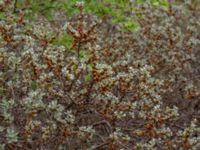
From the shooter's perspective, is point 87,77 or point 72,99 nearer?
point 72,99

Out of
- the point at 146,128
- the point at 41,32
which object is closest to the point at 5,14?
the point at 41,32

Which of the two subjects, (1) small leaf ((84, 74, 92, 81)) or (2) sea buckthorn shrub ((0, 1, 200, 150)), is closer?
(2) sea buckthorn shrub ((0, 1, 200, 150))

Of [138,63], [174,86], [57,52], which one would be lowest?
[174,86]

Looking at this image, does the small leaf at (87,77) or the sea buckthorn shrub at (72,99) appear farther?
the small leaf at (87,77)

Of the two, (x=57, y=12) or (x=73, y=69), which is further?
(x=57, y=12)

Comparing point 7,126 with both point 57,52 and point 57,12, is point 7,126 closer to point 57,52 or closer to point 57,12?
point 57,52

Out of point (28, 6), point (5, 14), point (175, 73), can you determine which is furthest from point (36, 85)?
point (175, 73)

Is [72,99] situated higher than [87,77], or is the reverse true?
[87,77]

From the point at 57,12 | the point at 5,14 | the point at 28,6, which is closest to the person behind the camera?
the point at 5,14

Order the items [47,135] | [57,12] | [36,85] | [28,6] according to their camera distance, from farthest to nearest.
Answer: [57,12]
[28,6]
[36,85]
[47,135]

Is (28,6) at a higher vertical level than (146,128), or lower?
higher
